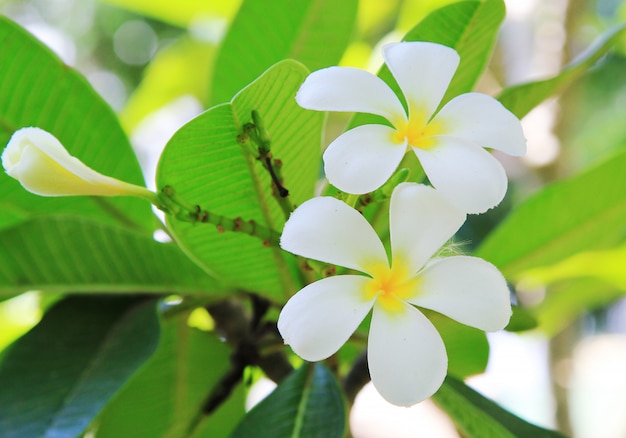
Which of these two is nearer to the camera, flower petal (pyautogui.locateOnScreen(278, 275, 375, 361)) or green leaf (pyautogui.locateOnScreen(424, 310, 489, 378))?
flower petal (pyautogui.locateOnScreen(278, 275, 375, 361))

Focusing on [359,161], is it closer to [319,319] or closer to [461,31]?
[319,319]

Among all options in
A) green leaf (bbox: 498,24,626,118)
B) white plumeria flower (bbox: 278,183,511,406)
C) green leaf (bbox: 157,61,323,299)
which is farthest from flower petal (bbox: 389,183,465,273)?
green leaf (bbox: 498,24,626,118)

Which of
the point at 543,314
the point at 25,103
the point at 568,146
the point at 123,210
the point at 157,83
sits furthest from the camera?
the point at 157,83

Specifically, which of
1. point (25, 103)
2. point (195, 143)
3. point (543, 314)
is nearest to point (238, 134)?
point (195, 143)

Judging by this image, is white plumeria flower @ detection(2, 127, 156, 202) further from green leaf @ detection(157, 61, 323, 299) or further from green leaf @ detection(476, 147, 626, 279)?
green leaf @ detection(476, 147, 626, 279)

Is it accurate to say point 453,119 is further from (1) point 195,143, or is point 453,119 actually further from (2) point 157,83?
(2) point 157,83

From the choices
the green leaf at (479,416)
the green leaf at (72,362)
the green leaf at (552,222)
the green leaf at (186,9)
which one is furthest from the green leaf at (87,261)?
the green leaf at (186,9)
